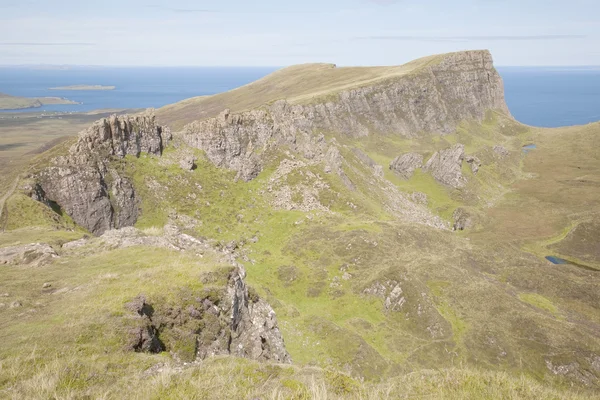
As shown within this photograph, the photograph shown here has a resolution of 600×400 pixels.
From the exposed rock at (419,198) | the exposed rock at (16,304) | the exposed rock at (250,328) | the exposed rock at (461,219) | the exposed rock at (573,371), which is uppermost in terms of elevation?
the exposed rock at (16,304)

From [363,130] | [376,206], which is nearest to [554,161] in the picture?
[363,130]

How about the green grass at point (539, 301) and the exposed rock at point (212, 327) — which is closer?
the exposed rock at point (212, 327)

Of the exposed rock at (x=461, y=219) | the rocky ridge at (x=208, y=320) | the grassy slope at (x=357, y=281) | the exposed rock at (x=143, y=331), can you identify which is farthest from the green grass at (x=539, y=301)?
the exposed rock at (x=143, y=331)

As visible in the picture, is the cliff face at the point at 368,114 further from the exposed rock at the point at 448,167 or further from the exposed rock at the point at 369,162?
the exposed rock at the point at 448,167

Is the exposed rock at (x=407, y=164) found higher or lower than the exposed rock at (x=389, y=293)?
higher

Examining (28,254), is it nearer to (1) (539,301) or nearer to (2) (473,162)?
(1) (539,301)

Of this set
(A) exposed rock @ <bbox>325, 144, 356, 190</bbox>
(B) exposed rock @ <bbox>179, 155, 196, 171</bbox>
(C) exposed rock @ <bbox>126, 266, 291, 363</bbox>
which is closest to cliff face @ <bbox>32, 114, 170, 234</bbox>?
(B) exposed rock @ <bbox>179, 155, 196, 171</bbox>

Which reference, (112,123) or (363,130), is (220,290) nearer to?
(112,123)

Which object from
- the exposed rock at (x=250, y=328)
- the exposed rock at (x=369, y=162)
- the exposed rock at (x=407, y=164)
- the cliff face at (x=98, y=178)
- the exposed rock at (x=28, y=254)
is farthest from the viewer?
the exposed rock at (x=407, y=164)

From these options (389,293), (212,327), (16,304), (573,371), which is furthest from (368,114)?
(16,304)
